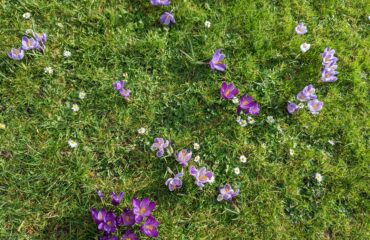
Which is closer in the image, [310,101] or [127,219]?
[127,219]

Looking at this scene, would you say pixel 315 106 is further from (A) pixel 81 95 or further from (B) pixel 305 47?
(A) pixel 81 95

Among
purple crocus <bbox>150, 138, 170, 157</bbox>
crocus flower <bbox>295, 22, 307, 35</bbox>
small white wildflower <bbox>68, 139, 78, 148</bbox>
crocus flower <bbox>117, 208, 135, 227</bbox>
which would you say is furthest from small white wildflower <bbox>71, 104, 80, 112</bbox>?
crocus flower <bbox>295, 22, 307, 35</bbox>

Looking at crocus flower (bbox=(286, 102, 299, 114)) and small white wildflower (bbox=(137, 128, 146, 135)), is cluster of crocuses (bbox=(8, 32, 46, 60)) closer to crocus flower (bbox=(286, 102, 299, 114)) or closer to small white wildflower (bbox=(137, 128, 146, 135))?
small white wildflower (bbox=(137, 128, 146, 135))

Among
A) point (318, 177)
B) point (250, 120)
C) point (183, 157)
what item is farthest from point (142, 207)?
point (318, 177)

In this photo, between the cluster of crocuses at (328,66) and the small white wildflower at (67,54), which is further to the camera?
the cluster of crocuses at (328,66)

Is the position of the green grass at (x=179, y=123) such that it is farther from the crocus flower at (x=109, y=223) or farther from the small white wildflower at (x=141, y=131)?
the crocus flower at (x=109, y=223)

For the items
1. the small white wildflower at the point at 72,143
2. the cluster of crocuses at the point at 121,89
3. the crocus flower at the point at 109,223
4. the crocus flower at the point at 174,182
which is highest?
the cluster of crocuses at the point at 121,89

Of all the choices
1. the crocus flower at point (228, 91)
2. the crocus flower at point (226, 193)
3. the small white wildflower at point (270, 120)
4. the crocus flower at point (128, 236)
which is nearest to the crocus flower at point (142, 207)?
the crocus flower at point (128, 236)

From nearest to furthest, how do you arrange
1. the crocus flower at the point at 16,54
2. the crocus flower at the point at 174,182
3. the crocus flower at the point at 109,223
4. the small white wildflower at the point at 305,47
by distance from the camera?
the crocus flower at the point at 109,223, the crocus flower at the point at 174,182, the crocus flower at the point at 16,54, the small white wildflower at the point at 305,47
